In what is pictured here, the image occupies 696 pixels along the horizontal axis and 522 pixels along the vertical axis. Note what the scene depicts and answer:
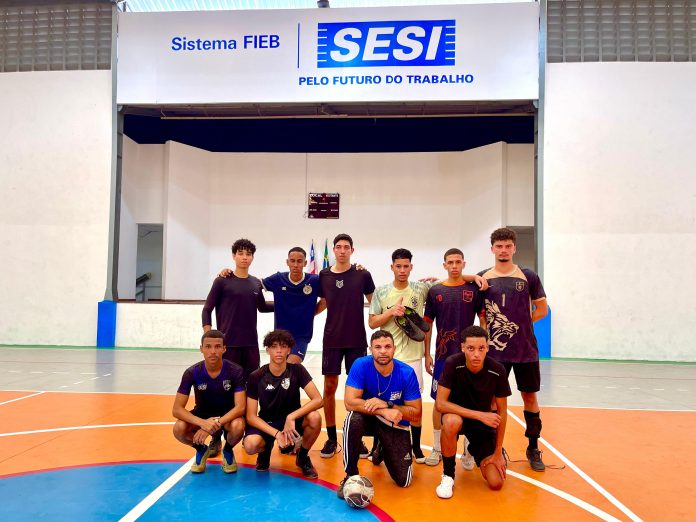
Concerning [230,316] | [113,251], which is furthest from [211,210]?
[230,316]

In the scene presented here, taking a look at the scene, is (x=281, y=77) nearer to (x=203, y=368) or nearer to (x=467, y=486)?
(x=203, y=368)

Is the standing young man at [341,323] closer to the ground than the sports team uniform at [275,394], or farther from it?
farther from it

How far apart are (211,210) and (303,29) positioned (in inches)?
239

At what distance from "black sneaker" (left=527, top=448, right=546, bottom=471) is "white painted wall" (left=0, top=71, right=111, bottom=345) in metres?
10.1

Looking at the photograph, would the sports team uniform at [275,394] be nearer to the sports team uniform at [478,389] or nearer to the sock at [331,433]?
the sock at [331,433]

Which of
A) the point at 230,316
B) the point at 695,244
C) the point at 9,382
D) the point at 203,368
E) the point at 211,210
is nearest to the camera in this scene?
the point at 203,368

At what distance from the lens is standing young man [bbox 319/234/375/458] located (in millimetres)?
4188

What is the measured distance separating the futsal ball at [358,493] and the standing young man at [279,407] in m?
0.55

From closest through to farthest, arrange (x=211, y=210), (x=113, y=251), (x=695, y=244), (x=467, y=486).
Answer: (x=467, y=486)
(x=695, y=244)
(x=113, y=251)
(x=211, y=210)

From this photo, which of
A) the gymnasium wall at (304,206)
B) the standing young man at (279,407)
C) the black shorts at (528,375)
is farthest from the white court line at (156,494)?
the gymnasium wall at (304,206)

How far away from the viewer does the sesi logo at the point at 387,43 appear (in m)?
10.3

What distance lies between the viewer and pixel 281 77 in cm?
1068

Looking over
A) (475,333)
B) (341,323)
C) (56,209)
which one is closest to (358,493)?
(475,333)

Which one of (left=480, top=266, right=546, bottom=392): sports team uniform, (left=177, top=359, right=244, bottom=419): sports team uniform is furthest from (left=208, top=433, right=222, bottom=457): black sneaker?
(left=480, top=266, right=546, bottom=392): sports team uniform
